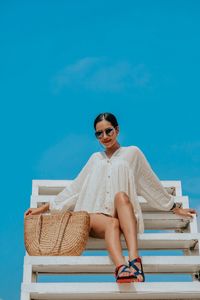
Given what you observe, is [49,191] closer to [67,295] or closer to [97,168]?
[97,168]

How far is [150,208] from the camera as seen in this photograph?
4.77 m

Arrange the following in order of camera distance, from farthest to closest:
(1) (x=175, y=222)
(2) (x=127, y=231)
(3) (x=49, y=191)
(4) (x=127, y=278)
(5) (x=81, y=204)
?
(3) (x=49, y=191) → (1) (x=175, y=222) → (5) (x=81, y=204) → (2) (x=127, y=231) → (4) (x=127, y=278)

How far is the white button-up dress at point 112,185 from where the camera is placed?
3887mm

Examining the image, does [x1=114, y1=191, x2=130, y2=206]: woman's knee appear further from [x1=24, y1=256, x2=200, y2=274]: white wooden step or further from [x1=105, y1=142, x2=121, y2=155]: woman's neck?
[x1=105, y1=142, x2=121, y2=155]: woman's neck

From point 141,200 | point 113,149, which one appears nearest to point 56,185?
point 141,200

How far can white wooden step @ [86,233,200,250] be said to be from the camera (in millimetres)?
3842

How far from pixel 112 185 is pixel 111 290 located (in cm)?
95

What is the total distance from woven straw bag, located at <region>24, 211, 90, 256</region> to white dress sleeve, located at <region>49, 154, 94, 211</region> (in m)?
0.38

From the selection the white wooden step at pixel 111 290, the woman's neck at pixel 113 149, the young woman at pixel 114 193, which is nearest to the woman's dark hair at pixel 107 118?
the young woman at pixel 114 193

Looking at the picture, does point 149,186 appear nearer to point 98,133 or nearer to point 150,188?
point 150,188

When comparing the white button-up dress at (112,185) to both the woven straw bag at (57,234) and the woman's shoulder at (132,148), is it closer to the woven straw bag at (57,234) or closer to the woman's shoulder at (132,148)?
the woman's shoulder at (132,148)

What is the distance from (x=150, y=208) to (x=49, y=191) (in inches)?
38.6

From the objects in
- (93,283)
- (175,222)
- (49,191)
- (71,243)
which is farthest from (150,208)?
(93,283)

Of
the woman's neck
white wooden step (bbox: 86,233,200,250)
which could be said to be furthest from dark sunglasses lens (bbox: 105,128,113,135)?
white wooden step (bbox: 86,233,200,250)
